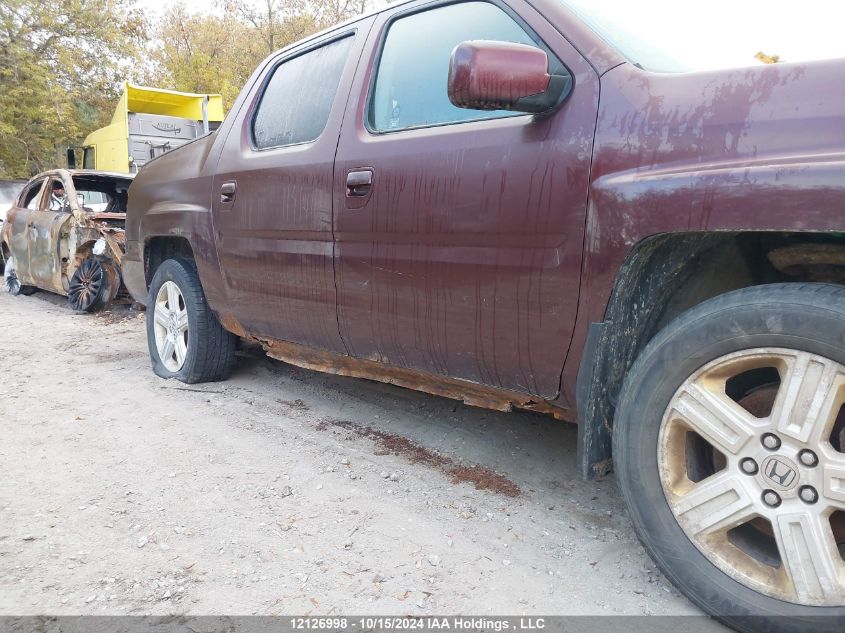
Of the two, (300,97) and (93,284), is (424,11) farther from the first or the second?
(93,284)

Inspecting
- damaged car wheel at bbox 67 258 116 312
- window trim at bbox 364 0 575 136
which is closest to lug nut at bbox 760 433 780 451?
window trim at bbox 364 0 575 136

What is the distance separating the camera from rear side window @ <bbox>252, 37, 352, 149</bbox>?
9.45 feet

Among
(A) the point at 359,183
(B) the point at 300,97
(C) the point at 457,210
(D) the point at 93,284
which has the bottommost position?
Result: (D) the point at 93,284

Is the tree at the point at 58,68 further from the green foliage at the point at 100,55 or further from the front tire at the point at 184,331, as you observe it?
the front tire at the point at 184,331

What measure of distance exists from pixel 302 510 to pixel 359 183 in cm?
129

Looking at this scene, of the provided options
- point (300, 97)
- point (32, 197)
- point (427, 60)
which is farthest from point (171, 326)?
point (32, 197)

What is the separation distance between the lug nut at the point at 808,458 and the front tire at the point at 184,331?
125 inches

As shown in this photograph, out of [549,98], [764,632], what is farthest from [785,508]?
[549,98]

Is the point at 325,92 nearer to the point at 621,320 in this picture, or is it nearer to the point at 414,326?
the point at 414,326

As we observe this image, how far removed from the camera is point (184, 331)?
13.1 feet

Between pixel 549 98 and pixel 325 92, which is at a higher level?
pixel 325 92

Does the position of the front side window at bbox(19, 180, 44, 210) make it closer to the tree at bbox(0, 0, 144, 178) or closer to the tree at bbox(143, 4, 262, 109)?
the tree at bbox(0, 0, 144, 178)

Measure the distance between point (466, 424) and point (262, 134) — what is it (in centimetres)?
186

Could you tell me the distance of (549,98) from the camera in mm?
1907
